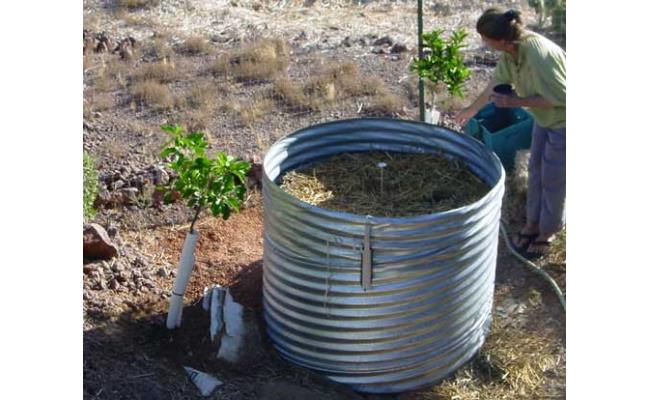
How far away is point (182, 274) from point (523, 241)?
84.9 inches

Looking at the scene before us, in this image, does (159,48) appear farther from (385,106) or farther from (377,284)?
(377,284)

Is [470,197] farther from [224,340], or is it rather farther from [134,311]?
[134,311]

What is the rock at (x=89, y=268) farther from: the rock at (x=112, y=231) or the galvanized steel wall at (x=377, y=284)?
the galvanized steel wall at (x=377, y=284)

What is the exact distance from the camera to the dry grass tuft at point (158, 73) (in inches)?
335

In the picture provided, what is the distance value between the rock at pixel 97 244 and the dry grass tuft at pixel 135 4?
17.6 ft

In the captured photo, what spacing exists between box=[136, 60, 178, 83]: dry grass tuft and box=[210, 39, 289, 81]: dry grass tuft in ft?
1.10

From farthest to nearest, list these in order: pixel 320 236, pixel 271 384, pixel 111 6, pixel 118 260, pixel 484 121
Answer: pixel 111 6, pixel 484 121, pixel 118 260, pixel 271 384, pixel 320 236

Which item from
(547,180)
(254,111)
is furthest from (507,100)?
(254,111)

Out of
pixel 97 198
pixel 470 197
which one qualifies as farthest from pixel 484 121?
pixel 97 198

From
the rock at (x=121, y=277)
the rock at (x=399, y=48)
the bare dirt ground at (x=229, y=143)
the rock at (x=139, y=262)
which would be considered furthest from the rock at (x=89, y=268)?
the rock at (x=399, y=48)

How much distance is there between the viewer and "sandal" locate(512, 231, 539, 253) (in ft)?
19.6

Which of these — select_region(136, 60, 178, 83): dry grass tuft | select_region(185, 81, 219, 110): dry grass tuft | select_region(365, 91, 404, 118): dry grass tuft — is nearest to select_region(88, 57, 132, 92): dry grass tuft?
select_region(136, 60, 178, 83): dry grass tuft

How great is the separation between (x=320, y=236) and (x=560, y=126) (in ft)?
5.89

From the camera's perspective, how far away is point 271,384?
4590 mm
